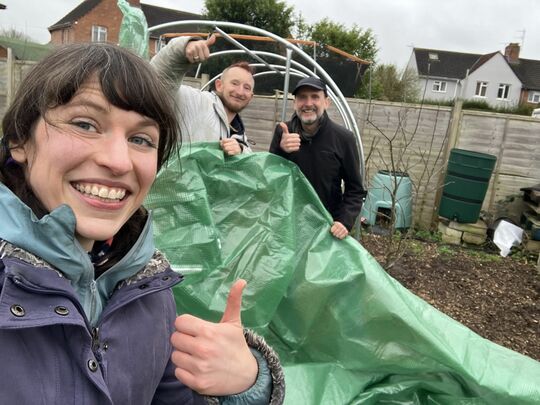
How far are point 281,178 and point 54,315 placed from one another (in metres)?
1.65

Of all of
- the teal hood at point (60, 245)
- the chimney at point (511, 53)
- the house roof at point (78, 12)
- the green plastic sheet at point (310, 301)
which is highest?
the chimney at point (511, 53)

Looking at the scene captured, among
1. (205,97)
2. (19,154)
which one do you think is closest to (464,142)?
(205,97)

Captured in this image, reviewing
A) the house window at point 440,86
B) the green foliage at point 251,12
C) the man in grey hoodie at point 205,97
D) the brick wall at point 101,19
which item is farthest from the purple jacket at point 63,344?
the house window at point 440,86

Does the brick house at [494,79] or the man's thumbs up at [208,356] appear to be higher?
the brick house at [494,79]

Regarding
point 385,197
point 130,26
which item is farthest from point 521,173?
point 130,26

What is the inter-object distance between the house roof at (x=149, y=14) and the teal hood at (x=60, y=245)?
30.5 meters

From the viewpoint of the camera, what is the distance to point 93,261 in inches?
38.5

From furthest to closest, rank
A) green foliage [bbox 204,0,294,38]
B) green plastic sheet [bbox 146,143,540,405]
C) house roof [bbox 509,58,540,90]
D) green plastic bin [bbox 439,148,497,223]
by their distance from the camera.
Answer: house roof [bbox 509,58,540,90] → green foliage [bbox 204,0,294,38] → green plastic bin [bbox 439,148,497,223] → green plastic sheet [bbox 146,143,540,405]

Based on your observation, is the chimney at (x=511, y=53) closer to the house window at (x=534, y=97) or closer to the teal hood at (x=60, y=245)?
the house window at (x=534, y=97)

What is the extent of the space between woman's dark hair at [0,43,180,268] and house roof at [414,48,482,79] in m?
40.3

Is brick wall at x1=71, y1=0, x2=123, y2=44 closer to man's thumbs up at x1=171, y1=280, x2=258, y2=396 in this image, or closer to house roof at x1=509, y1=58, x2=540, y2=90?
man's thumbs up at x1=171, y1=280, x2=258, y2=396

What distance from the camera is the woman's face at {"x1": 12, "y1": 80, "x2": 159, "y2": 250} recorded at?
0.84 m

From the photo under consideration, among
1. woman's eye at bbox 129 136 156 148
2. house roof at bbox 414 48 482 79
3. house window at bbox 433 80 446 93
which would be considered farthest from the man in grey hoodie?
house window at bbox 433 80 446 93

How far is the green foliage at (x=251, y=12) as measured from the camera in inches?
736
